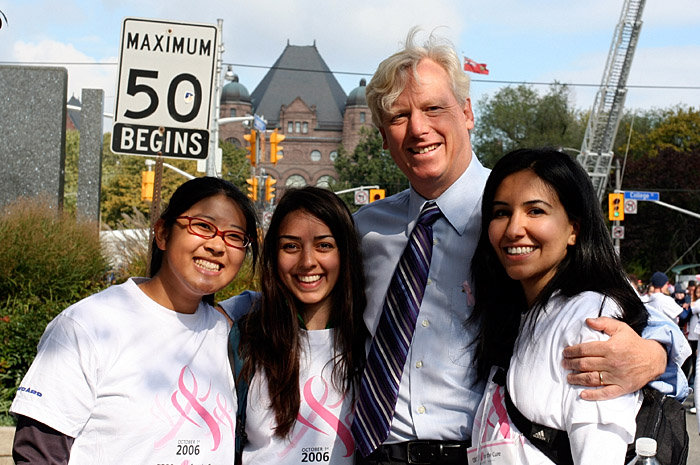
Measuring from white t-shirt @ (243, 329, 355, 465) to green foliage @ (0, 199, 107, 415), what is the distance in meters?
3.92

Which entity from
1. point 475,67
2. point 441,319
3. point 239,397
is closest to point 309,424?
point 239,397

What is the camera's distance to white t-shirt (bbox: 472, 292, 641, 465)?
7.39 ft

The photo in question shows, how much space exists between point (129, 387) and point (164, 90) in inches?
154

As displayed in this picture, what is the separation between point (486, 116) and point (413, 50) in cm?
6098

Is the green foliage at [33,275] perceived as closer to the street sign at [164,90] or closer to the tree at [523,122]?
the street sign at [164,90]

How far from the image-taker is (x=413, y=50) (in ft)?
11.0

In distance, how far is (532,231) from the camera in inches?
103

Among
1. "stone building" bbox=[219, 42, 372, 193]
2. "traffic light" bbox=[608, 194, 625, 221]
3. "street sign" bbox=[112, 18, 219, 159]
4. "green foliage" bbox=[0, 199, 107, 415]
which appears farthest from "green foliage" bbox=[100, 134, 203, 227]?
"street sign" bbox=[112, 18, 219, 159]

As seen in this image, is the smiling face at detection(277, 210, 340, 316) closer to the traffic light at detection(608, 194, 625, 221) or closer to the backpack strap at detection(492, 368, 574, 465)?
the backpack strap at detection(492, 368, 574, 465)

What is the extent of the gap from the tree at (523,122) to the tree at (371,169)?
8.37m

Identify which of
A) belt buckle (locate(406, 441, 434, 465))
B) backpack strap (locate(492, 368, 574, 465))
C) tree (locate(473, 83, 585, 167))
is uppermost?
tree (locate(473, 83, 585, 167))

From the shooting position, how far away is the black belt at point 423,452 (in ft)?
9.73

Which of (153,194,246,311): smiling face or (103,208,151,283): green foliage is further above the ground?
(153,194,246,311): smiling face

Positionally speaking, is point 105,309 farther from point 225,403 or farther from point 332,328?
point 332,328
